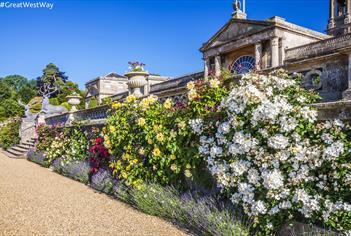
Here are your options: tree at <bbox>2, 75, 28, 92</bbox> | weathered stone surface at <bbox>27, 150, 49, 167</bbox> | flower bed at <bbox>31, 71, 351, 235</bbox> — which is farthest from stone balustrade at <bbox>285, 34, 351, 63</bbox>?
tree at <bbox>2, 75, 28, 92</bbox>

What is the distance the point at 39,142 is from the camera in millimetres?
12875

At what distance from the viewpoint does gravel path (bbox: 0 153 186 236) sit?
4.26 meters

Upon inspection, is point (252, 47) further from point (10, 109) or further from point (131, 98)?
point (10, 109)

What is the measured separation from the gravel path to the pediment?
49.8ft

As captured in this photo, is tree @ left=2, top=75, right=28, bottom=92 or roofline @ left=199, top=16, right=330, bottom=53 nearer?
Result: roofline @ left=199, top=16, right=330, bottom=53

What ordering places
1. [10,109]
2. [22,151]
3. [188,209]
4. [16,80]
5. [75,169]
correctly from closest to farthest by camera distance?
[188,209], [75,169], [22,151], [10,109], [16,80]

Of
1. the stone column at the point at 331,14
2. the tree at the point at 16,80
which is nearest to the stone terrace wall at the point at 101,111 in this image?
the stone column at the point at 331,14

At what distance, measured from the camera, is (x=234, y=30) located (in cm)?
Result: 2088

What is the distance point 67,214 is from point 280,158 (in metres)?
3.51

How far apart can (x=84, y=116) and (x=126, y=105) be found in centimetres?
573

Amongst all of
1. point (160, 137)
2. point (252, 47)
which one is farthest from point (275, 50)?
point (160, 137)

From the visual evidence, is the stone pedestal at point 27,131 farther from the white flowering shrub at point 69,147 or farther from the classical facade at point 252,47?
the white flowering shrub at point 69,147

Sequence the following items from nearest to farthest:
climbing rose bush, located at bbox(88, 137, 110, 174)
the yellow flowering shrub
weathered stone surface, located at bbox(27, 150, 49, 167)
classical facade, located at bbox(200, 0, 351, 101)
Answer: the yellow flowering shrub, climbing rose bush, located at bbox(88, 137, 110, 174), weathered stone surface, located at bbox(27, 150, 49, 167), classical facade, located at bbox(200, 0, 351, 101)

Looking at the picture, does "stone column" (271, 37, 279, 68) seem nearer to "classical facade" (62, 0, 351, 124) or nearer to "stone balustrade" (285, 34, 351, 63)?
"classical facade" (62, 0, 351, 124)
